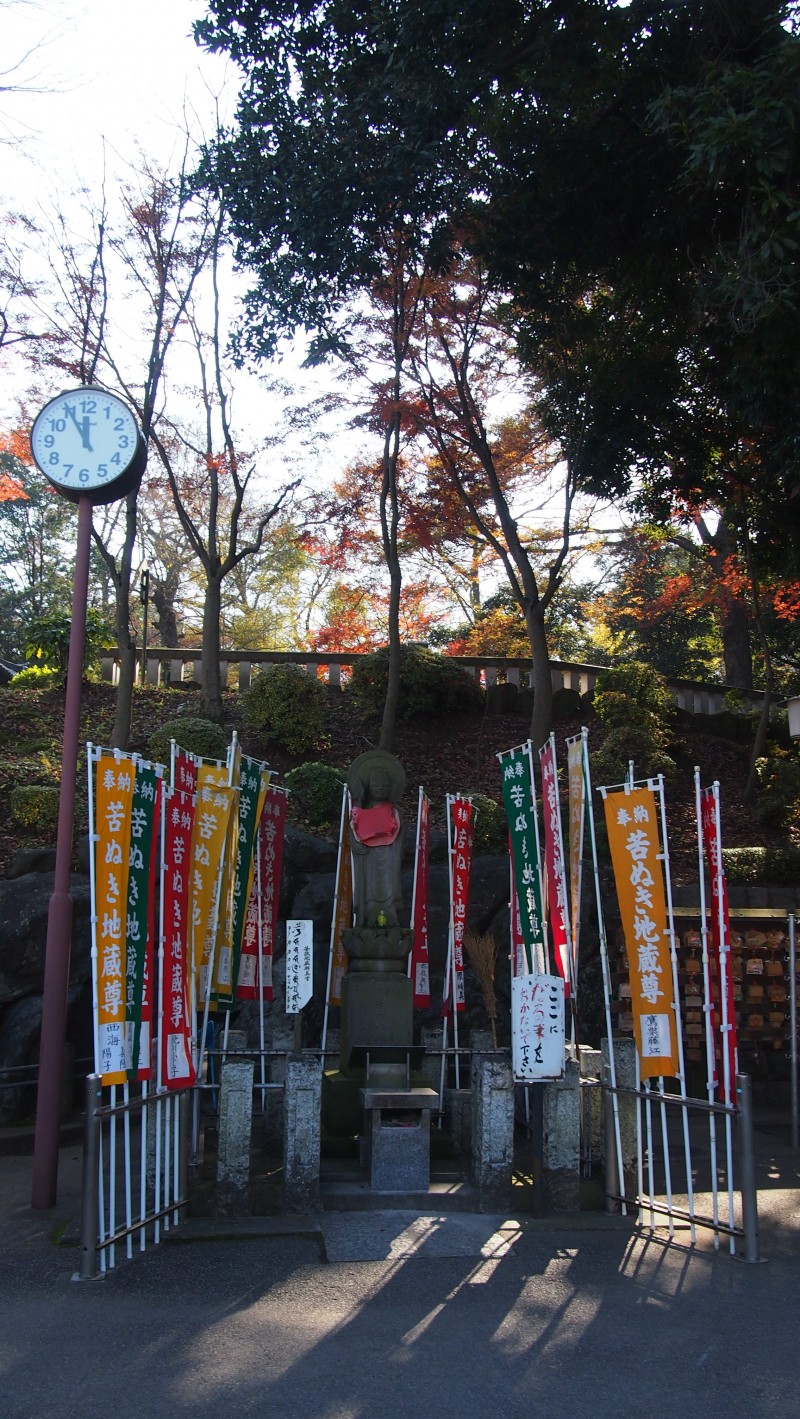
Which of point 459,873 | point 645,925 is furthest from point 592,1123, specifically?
point 459,873

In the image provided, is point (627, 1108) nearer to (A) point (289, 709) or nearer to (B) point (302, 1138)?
(B) point (302, 1138)

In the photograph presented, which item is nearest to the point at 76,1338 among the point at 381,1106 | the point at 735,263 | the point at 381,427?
the point at 381,1106

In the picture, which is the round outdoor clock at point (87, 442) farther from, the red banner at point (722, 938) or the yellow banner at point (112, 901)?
the red banner at point (722, 938)

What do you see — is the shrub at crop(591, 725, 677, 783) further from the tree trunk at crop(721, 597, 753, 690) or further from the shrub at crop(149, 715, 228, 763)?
the tree trunk at crop(721, 597, 753, 690)

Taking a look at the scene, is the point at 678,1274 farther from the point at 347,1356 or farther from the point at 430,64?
the point at 430,64

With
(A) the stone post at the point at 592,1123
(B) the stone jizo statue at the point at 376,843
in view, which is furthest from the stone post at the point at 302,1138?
(B) the stone jizo statue at the point at 376,843

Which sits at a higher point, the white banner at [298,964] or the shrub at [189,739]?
the shrub at [189,739]

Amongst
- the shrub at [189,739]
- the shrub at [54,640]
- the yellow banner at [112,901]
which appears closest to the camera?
the yellow banner at [112,901]

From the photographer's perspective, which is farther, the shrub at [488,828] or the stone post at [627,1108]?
the shrub at [488,828]

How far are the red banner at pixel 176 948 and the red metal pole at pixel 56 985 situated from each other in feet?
2.39

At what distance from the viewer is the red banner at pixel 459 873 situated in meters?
10.3

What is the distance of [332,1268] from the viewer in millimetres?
5922

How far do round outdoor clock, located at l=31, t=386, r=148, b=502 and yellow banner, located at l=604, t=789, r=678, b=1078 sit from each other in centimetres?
433

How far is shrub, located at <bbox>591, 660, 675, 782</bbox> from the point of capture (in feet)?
52.6
